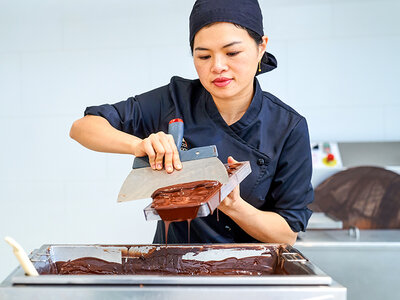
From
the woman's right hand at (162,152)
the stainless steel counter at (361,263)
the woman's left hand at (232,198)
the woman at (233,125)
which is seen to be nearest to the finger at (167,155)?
the woman's right hand at (162,152)

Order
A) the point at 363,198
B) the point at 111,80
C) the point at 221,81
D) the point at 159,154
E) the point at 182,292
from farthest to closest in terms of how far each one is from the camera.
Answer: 1. the point at 111,80
2. the point at 363,198
3. the point at 221,81
4. the point at 159,154
5. the point at 182,292

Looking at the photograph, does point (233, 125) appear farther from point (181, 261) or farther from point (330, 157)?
point (330, 157)

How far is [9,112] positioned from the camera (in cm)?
341

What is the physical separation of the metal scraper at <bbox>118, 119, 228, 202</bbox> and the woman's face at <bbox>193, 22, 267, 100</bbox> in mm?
319

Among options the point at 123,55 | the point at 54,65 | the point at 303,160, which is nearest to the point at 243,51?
the point at 303,160

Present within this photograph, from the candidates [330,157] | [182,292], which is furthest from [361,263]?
[182,292]

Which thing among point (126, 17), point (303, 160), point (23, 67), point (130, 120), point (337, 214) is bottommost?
point (337, 214)

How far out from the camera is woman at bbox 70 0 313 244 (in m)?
1.51

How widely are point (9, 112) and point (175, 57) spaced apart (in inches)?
54.7

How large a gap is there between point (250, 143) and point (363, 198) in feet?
5.03

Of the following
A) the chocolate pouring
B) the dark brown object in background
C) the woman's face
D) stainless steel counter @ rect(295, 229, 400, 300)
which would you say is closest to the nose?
the woman's face

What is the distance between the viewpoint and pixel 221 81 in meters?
1.52

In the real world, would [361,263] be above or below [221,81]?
below

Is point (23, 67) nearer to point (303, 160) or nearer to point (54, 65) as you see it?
point (54, 65)
